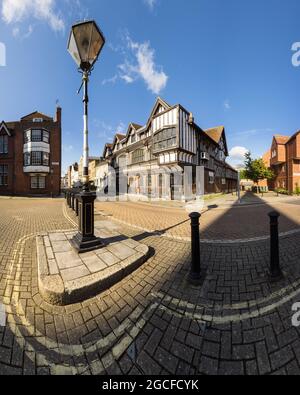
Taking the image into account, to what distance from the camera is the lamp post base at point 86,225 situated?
441 centimetres

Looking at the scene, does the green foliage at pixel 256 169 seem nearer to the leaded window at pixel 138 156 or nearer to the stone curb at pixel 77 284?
the leaded window at pixel 138 156

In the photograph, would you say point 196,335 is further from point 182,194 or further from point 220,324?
point 182,194

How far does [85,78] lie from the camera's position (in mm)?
4613

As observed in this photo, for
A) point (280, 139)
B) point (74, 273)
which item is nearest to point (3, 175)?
point (74, 273)

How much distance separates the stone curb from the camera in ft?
9.29

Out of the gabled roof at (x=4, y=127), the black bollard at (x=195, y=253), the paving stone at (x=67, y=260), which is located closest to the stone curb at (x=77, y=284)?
the paving stone at (x=67, y=260)

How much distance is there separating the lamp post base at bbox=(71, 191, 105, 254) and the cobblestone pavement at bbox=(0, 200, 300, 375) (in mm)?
1050

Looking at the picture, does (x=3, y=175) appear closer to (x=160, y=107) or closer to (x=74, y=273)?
(x=160, y=107)

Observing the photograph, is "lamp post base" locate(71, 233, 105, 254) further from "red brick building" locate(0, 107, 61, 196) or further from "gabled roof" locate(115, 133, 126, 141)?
"gabled roof" locate(115, 133, 126, 141)

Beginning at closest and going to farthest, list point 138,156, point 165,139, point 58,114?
point 165,139
point 138,156
point 58,114

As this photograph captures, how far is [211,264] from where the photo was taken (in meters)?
4.04

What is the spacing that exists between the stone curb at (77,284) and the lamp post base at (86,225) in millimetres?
831

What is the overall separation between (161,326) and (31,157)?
32.5m
